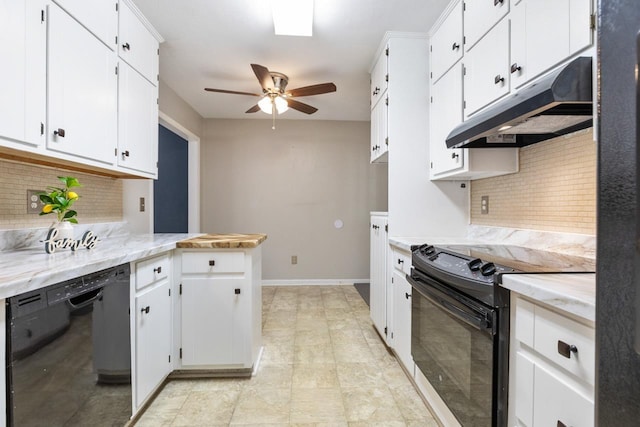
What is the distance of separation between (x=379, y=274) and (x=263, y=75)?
6.44 ft

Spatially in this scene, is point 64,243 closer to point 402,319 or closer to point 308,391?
point 308,391

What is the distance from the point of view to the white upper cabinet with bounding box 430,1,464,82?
6.49ft

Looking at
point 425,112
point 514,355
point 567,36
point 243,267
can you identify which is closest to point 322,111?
point 425,112

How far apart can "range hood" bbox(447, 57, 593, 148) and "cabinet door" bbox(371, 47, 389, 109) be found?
3.28 ft

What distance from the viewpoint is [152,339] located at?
1.72 m

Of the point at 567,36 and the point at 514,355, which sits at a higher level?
the point at 567,36

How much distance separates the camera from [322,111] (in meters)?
4.29

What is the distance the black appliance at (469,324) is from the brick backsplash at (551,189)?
31 cm

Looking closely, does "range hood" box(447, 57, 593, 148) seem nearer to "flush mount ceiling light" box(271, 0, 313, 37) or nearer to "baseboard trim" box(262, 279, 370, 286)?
"flush mount ceiling light" box(271, 0, 313, 37)

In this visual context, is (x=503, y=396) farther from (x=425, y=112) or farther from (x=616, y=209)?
(x=425, y=112)

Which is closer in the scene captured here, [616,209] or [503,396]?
[616,209]

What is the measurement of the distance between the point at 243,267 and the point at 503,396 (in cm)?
150

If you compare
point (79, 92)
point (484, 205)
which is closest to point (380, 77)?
point (484, 205)

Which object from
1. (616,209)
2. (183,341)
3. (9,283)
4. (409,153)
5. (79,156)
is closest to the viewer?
(616,209)
